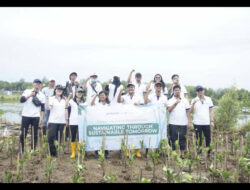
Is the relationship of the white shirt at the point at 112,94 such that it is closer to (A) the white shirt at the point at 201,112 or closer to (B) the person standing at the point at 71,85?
(B) the person standing at the point at 71,85

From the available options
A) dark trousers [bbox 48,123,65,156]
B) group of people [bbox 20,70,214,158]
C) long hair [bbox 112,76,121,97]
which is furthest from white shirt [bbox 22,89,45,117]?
long hair [bbox 112,76,121,97]

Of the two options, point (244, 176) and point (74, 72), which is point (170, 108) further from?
point (74, 72)

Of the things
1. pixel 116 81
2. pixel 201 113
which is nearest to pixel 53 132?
pixel 116 81

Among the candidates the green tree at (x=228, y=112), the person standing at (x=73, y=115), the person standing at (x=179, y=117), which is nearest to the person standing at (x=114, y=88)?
the person standing at (x=73, y=115)

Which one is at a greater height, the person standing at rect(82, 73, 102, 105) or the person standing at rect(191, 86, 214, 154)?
the person standing at rect(82, 73, 102, 105)

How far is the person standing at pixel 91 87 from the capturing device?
6.76m

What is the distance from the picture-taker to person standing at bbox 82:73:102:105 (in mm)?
6762

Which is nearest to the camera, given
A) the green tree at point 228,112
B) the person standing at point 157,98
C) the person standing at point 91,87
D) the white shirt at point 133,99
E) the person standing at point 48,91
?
the person standing at point 157,98

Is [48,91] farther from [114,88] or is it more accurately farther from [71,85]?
[114,88]

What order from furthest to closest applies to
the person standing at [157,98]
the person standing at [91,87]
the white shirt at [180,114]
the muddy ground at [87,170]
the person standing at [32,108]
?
the person standing at [91,87]
the person standing at [157,98]
the person standing at [32,108]
the white shirt at [180,114]
the muddy ground at [87,170]

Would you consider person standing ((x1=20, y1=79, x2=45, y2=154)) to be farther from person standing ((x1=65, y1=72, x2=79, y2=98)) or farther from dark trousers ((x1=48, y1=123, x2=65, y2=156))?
person standing ((x1=65, y1=72, x2=79, y2=98))

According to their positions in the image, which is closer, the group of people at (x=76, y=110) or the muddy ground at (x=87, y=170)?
the muddy ground at (x=87, y=170)

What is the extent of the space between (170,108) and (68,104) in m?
2.66
